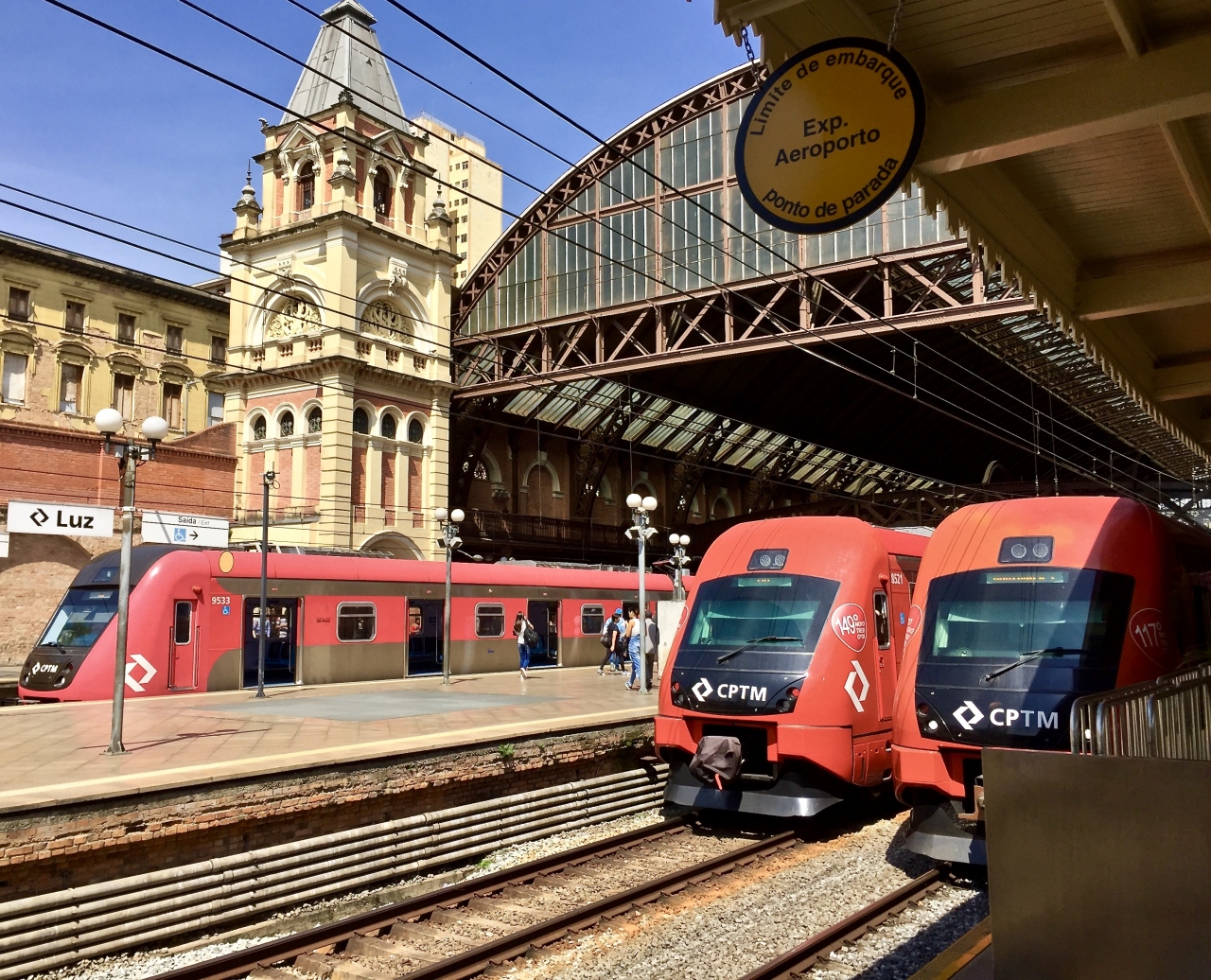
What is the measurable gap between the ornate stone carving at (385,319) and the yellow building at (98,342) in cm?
544

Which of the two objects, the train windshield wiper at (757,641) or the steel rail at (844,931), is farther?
the train windshield wiper at (757,641)

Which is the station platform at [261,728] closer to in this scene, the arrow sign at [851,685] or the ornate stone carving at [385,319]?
the arrow sign at [851,685]

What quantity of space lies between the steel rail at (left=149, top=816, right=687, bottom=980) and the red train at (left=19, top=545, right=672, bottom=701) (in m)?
10.1

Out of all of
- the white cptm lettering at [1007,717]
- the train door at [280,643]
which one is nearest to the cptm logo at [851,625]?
the white cptm lettering at [1007,717]

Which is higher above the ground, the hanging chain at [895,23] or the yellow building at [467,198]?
the yellow building at [467,198]

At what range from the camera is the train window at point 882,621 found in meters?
11.7

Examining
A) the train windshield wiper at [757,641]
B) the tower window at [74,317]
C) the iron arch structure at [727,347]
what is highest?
the tower window at [74,317]

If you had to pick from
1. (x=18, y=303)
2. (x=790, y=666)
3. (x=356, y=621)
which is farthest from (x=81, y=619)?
(x=18, y=303)

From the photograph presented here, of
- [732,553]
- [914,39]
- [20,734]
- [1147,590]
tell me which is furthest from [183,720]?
[914,39]

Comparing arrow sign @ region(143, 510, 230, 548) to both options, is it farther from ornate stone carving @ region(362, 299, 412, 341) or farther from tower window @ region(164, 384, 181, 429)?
tower window @ region(164, 384, 181, 429)

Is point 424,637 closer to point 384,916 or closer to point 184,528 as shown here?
point 184,528

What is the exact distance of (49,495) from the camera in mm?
29891

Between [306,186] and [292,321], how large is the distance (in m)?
4.54

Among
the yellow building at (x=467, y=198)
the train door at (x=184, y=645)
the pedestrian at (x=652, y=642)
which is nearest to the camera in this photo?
the train door at (x=184, y=645)
